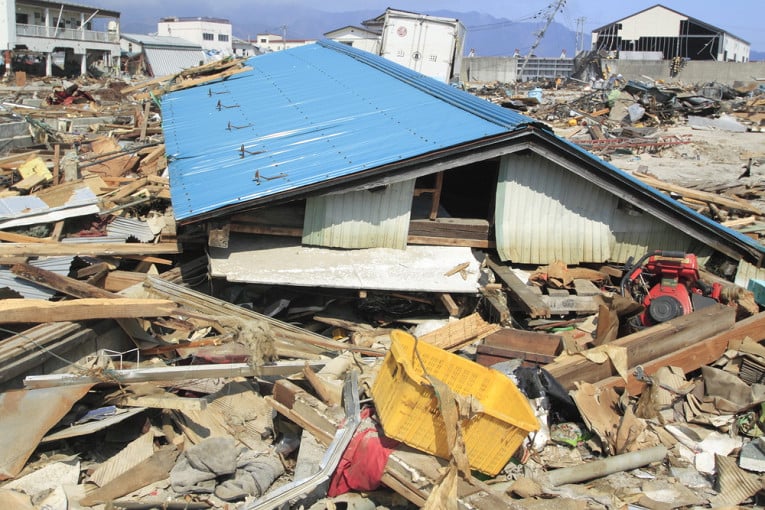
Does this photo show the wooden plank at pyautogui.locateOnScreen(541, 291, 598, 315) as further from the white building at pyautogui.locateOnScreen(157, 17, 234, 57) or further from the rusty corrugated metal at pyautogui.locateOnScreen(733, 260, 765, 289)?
the white building at pyautogui.locateOnScreen(157, 17, 234, 57)

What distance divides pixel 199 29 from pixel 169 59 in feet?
126

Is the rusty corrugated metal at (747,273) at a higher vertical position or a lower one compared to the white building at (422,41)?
lower

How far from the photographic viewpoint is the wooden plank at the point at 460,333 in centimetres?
789

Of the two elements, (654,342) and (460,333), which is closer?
(654,342)

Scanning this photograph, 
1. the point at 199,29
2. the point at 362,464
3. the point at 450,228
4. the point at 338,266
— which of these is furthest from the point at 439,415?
the point at 199,29

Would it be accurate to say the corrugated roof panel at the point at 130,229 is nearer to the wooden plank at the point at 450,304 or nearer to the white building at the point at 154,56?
the wooden plank at the point at 450,304

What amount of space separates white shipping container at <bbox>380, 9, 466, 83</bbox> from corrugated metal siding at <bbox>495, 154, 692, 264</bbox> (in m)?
17.8

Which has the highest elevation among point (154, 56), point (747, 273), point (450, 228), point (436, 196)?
point (154, 56)

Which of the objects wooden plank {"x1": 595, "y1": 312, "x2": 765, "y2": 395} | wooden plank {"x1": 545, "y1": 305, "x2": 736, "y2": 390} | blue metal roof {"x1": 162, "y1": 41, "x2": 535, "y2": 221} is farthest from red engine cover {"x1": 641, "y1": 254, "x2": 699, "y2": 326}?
blue metal roof {"x1": 162, "y1": 41, "x2": 535, "y2": 221}

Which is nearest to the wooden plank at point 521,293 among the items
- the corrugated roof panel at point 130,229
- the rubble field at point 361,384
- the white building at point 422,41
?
the rubble field at point 361,384

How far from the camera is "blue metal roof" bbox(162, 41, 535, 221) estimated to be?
8.45 meters

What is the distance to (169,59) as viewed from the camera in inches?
2594

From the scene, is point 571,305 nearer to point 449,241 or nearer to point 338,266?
point 449,241

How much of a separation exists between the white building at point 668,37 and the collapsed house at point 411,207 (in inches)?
2171
